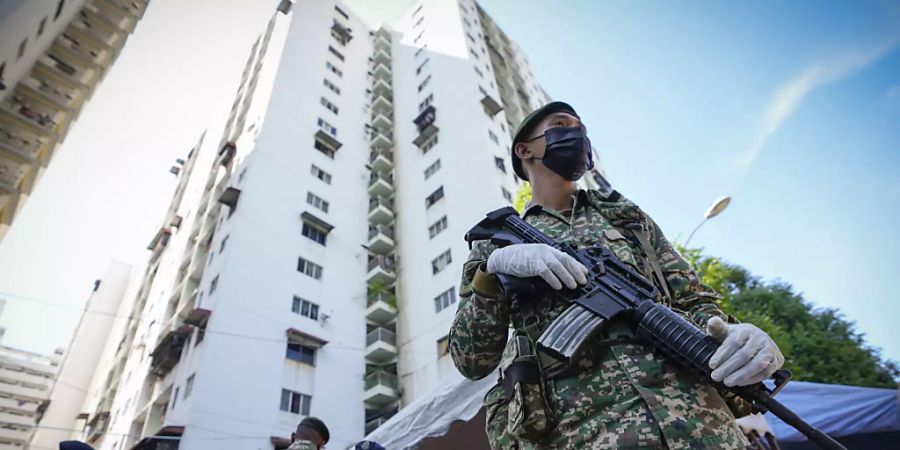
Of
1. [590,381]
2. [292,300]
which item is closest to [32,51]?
[292,300]

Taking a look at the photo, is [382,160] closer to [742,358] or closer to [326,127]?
[326,127]

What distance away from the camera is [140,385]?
18.6 meters

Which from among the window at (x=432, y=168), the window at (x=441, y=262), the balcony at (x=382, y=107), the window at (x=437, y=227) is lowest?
the window at (x=441, y=262)

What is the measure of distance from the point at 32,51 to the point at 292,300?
10619 millimetres

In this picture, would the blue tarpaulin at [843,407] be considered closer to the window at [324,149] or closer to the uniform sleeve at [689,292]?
the uniform sleeve at [689,292]

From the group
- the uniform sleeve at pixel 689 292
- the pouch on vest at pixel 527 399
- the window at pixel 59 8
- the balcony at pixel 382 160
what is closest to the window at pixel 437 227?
the balcony at pixel 382 160

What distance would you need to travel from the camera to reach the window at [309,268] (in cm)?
1897

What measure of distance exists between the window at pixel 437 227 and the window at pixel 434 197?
4.26 feet

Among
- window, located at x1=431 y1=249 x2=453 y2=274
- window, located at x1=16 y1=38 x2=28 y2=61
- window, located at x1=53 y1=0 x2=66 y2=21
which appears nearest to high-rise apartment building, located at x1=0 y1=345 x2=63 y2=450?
window, located at x1=431 y1=249 x2=453 y2=274

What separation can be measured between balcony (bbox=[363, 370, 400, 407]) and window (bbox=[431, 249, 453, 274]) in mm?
4604

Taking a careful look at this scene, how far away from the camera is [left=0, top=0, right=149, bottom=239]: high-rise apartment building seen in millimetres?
10031

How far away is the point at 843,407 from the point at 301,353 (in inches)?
624

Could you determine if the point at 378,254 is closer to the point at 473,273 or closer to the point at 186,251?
the point at 186,251

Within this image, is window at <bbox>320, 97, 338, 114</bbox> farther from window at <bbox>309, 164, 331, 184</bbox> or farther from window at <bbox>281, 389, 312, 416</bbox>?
window at <bbox>281, 389, 312, 416</bbox>
